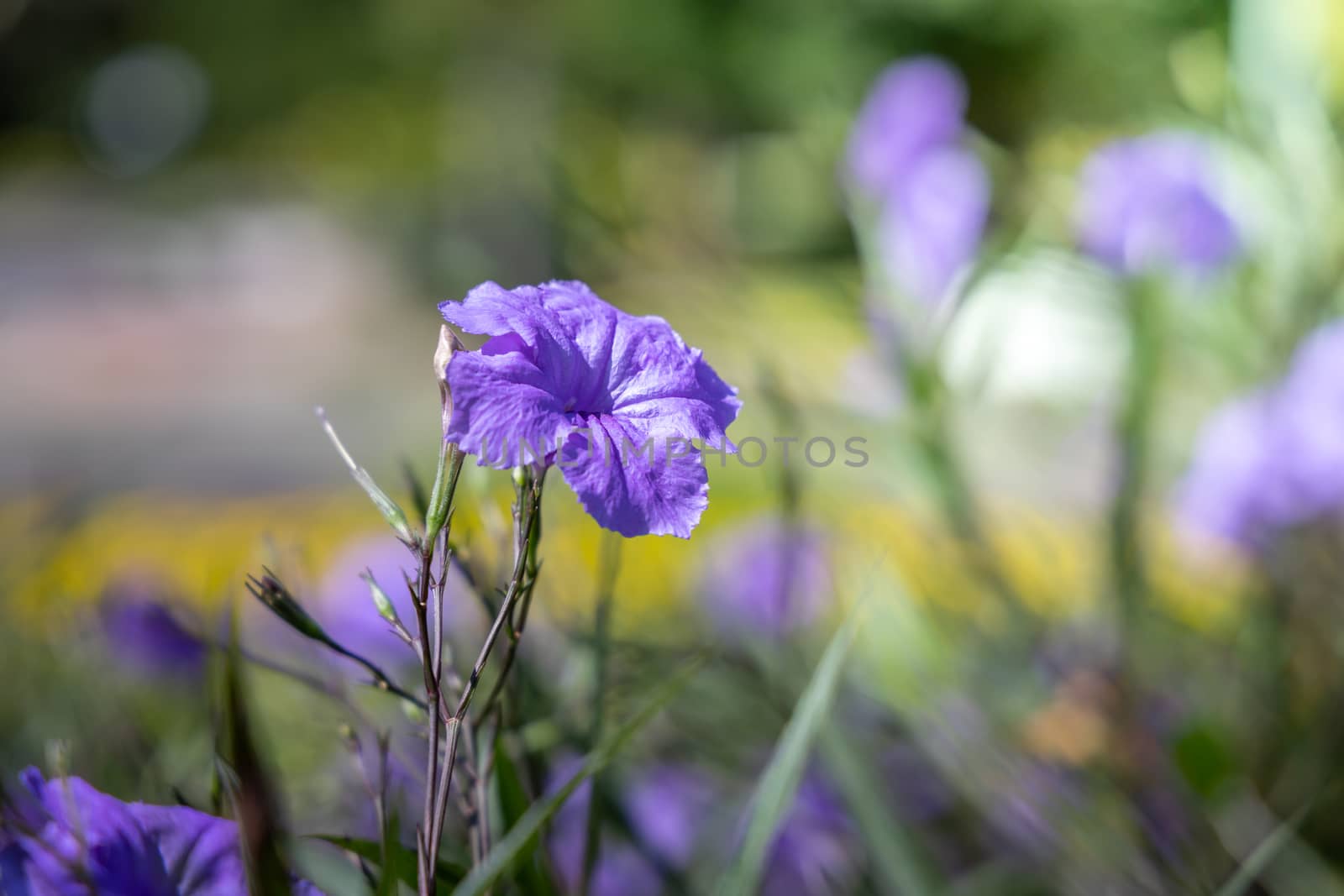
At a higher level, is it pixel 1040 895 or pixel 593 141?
pixel 593 141

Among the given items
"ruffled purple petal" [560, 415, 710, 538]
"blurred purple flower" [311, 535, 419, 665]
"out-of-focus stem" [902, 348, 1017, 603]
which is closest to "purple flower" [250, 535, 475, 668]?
"blurred purple flower" [311, 535, 419, 665]

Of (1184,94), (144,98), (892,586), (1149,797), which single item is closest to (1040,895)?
(1149,797)

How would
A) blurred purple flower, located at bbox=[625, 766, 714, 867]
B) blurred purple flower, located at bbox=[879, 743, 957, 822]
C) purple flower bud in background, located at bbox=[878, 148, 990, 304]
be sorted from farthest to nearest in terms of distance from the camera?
1. purple flower bud in background, located at bbox=[878, 148, 990, 304]
2. blurred purple flower, located at bbox=[879, 743, 957, 822]
3. blurred purple flower, located at bbox=[625, 766, 714, 867]

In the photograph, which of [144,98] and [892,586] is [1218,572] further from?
[144,98]

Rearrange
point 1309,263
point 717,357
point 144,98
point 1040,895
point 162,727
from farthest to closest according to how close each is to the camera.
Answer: point 144,98, point 717,357, point 162,727, point 1309,263, point 1040,895

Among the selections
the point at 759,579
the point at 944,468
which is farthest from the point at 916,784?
the point at 759,579

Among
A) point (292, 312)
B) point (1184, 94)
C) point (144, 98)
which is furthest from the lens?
point (144, 98)

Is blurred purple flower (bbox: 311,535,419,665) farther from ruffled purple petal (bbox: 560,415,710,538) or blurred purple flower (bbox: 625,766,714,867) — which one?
ruffled purple petal (bbox: 560,415,710,538)

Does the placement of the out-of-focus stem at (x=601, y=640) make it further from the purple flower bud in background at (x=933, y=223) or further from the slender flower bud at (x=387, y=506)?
the purple flower bud in background at (x=933, y=223)
